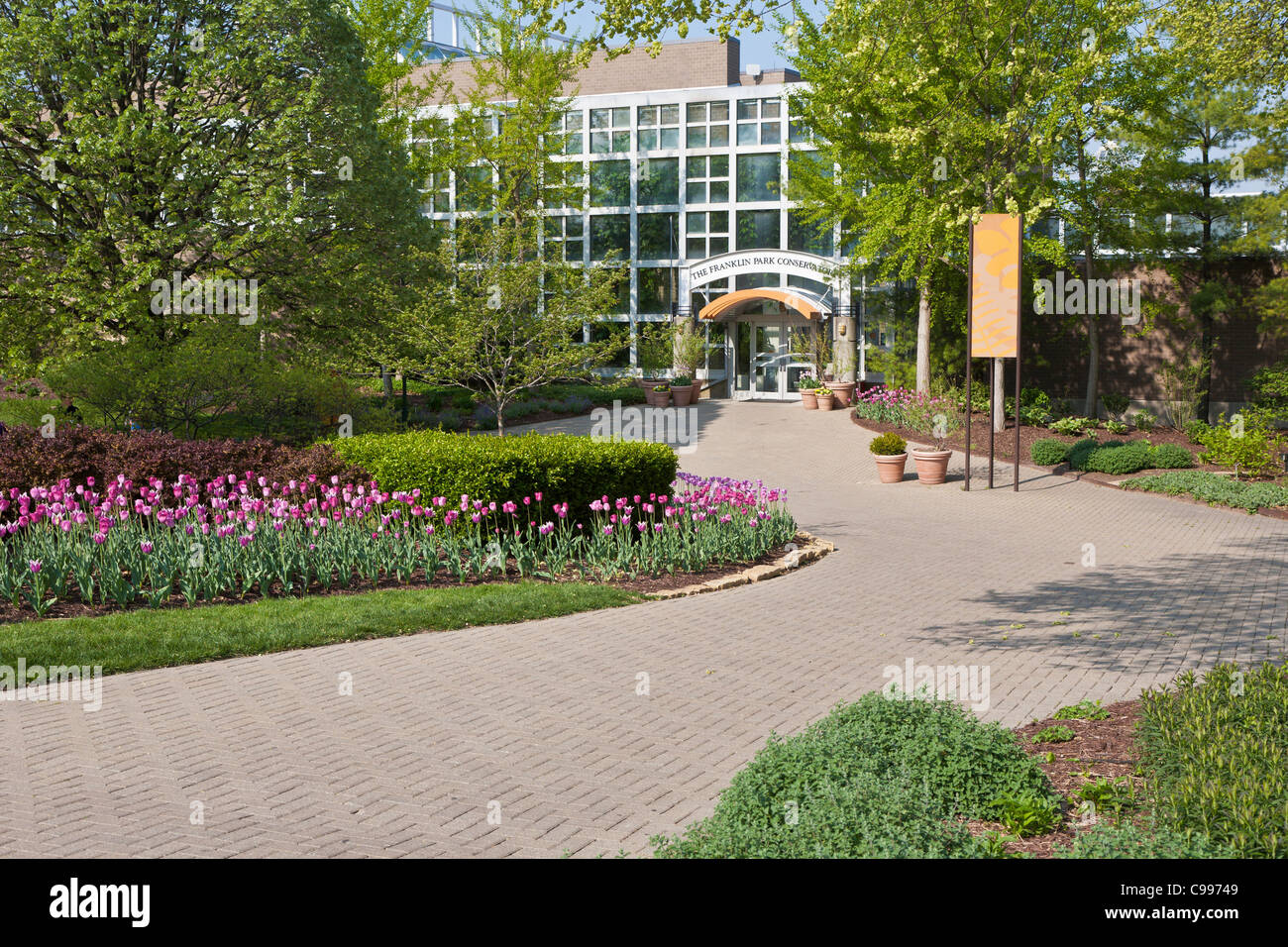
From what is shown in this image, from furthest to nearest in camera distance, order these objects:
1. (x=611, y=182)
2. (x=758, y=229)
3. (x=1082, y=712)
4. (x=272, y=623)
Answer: (x=611, y=182) → (x=758, y=229) → (x=272, y=623) → (x=1082, y=712)

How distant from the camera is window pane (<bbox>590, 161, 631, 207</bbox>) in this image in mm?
41188

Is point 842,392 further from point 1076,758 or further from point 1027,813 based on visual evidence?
point 1027,813

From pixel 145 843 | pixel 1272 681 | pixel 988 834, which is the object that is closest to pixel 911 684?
pixel 1272 681

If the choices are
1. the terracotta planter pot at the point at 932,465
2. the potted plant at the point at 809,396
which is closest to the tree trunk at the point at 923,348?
the potted plant at the point at 809,396

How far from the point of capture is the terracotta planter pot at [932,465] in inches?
763

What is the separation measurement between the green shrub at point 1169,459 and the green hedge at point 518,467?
1146cm

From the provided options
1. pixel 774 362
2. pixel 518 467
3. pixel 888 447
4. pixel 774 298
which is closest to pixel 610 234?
pixel 774 362

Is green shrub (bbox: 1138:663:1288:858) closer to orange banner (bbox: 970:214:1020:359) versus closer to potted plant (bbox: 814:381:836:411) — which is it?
orange banner (bbox: 970:214:1020:359)

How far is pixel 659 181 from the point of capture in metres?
40.8

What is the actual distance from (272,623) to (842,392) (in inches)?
957

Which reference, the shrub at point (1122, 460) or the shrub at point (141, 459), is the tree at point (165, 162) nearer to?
the shrub at point (141, 459)

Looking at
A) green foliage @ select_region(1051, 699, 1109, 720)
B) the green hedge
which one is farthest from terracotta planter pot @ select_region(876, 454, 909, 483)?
green foliage @ select_region(1051, 699, 1109, 720)

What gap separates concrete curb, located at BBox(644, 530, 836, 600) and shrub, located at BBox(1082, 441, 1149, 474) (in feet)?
28.7

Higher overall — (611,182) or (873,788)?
(611,182)
